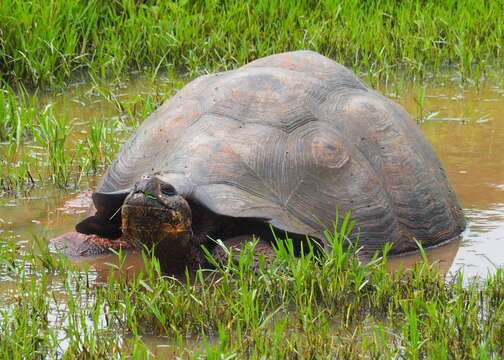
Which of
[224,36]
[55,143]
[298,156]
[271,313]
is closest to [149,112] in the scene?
[55,143]

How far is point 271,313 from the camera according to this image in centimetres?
409

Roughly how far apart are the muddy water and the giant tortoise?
0.59 feet

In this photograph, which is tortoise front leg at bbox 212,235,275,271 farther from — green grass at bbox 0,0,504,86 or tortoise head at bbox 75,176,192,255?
green grass at bbox 0,0,504,86

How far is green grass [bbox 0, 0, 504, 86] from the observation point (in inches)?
305

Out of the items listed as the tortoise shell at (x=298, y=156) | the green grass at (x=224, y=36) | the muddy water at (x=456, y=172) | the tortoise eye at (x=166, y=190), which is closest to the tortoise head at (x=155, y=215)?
the tortoise eye at (x=166, y=190)

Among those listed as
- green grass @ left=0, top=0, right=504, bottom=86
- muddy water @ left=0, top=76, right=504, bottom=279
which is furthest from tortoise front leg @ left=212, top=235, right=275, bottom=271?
green grass @ left=0, top=0, right=504, bottom=86

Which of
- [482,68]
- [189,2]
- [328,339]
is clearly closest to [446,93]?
[482,68]

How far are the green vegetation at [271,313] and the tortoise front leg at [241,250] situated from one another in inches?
2.1

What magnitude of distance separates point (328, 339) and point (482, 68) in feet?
16.7

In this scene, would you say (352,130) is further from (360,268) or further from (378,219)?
Answer: (360,268)

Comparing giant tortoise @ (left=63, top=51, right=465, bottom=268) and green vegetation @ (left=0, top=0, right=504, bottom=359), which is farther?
giant tortoise @ (left=63, top=51, right=465, bottom=268)

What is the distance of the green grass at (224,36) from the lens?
774 centimetres

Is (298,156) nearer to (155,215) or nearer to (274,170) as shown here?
(274,170)

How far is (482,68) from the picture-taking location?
27.6ft
